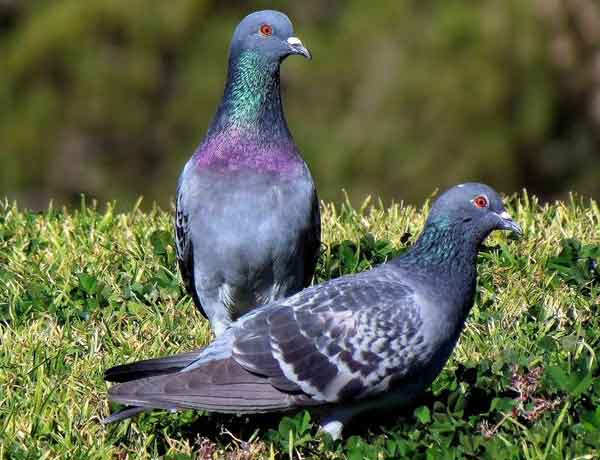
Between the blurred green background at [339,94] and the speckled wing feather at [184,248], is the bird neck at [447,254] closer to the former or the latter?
the speckled wing feather at [184,248]

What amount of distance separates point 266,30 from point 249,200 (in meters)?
0.79

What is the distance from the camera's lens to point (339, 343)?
172 inches

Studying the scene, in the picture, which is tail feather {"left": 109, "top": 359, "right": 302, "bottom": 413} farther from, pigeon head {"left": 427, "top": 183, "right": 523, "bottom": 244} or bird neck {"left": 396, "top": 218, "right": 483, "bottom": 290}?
pigeon head {"left": 427, "top": 183, "right": 523, "bottom": 244}

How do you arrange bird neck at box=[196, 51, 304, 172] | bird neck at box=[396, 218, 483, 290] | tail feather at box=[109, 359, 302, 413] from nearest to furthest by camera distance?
tail feather at box=[109, 359, 302, 413]
bird neck at box=[396, 218, 483, 290]
bird neck at box=[196, 51, 304, 172]

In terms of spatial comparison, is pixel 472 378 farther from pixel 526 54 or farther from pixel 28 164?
pixel 28 164

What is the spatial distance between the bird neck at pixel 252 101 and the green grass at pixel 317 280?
89cm

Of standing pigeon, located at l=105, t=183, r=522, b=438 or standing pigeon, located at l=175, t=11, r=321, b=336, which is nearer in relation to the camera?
standing pigeon, located at l=105, t=183, r=522, b=438

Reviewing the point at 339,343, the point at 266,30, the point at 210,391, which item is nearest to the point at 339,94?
the point at 266,30

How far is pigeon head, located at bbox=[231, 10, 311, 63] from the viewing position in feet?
17.7

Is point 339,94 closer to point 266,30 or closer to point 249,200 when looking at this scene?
point 266,30

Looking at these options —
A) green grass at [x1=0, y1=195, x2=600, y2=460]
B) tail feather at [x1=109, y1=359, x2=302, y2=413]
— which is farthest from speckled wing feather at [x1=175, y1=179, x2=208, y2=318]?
tail feather at [x1=109, y1=359, x2=302, y2=413]

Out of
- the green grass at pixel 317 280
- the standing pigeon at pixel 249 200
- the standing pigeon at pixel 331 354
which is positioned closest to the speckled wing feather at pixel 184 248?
the standing pigeon at pixel 249 200

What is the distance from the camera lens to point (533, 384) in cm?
455

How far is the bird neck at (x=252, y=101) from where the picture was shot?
5309mm
